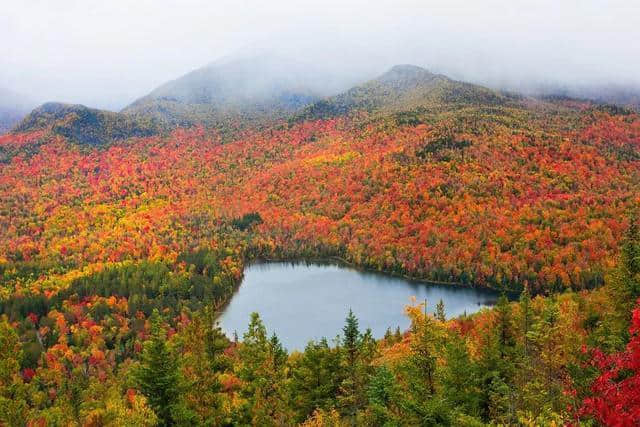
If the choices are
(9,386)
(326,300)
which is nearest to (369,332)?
(9,386)

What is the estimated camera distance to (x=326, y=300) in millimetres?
138375

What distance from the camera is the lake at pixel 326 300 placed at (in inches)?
4641

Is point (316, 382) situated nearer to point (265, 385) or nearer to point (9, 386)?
point (265, 385)

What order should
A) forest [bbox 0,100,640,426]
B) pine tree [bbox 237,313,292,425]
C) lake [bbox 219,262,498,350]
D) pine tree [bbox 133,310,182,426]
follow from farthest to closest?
lake [bbox 219,262,498,350]
pine tree [bbox 237,313,292,425]
pine tree [bbox 133,310,182,426]
forest [bbox 0,100,640,426]

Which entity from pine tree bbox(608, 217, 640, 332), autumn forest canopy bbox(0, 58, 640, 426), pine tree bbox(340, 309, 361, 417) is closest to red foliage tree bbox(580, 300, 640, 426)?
autumn forest canopy bbox(0, 58, 640, 426)

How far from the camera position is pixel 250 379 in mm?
46781

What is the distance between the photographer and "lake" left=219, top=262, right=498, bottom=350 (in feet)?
387

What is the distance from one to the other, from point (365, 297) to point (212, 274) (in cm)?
4875

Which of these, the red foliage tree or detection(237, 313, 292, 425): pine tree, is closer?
the red foliage tree

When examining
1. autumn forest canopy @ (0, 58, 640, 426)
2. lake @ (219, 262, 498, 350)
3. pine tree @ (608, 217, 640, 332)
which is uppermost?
pine tree @ (608, 217, 640, 332)

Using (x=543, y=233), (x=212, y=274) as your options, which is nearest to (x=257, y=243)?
(x=212, y=274)

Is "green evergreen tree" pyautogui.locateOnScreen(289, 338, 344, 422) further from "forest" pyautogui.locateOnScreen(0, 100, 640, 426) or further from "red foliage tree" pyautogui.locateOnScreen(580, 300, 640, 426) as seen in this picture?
"red foliage tree" pyautogui.locateOnScreen(580, 300, 640, 426)

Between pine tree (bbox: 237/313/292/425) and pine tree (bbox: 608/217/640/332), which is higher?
pine tree (bbox: 608/217/640/332)

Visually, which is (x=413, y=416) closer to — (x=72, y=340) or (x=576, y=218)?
(x=72, y=340)
